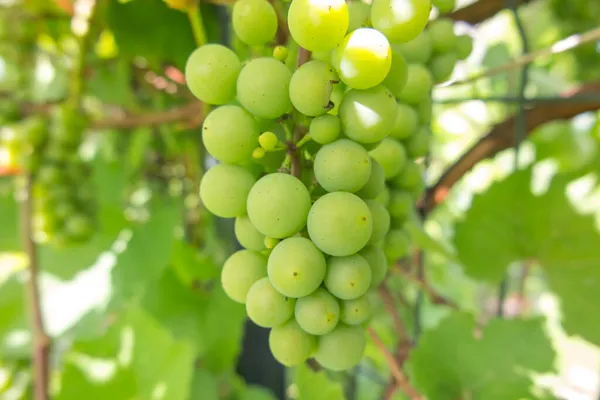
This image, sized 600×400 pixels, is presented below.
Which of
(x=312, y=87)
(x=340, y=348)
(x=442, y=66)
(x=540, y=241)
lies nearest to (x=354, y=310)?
(x=340, y=348)

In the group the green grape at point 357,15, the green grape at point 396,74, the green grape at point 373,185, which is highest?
the green grape at point 357,15

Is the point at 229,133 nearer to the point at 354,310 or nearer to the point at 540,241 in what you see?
the point at 354,310

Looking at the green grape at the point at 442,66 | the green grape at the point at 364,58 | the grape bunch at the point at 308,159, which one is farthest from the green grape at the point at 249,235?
the green grape at the point at 442,66

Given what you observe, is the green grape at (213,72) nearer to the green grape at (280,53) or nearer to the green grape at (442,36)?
the green grape at (280,53)

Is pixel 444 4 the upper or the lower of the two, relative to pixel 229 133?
upper

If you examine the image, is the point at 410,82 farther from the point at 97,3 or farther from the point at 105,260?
the point at 105,260

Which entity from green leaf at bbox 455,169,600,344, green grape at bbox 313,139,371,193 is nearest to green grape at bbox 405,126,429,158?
green grape at bbox 313,139,371,193

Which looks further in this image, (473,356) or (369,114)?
(473,356)

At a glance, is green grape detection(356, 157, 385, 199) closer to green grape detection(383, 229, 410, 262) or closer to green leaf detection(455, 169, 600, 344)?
green grape detection(383, 229, 410, 262)
